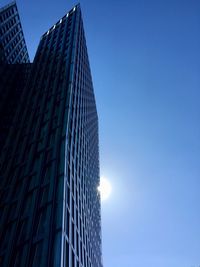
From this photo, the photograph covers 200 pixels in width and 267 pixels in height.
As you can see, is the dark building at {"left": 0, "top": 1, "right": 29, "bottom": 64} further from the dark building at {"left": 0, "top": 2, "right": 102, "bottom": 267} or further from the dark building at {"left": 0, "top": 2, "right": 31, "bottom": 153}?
the dark building at {"left": 0, "top": 2, "right": 102, "bottom": 267}

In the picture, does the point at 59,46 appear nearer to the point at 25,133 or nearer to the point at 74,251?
the point at 25,133

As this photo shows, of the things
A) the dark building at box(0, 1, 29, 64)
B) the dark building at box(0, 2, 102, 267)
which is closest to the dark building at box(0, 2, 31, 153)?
the dark building at box(0, 1, 29, 64)

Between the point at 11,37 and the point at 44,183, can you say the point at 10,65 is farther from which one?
the point at 44,183

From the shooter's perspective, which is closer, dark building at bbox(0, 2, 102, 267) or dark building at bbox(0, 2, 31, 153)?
dark building at bbox(0, 2, 102, 267)

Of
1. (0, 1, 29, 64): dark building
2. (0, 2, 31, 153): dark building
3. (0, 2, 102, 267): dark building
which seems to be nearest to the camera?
(0, 2, 102, 267): dark building

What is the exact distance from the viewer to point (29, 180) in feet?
106

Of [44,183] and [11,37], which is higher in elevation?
[11,37]

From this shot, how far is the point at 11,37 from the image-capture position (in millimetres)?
86500

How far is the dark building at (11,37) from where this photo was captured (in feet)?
254

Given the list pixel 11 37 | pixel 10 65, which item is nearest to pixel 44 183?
pixel 10 65

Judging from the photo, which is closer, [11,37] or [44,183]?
[44,183]

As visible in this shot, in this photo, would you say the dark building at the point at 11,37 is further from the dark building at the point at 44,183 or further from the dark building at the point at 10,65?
the dark building at the point at 44,183

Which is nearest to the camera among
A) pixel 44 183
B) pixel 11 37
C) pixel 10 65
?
pixel 44 183

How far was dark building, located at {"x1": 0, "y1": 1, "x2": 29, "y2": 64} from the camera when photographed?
77.3 m
